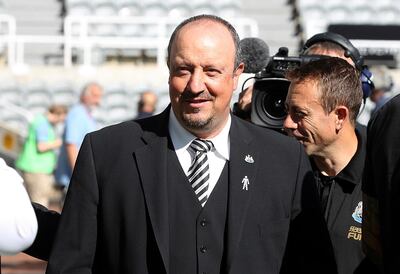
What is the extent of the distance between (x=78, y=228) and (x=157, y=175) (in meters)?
0.31

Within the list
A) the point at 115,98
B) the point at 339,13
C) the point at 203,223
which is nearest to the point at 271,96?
the point at 203,223

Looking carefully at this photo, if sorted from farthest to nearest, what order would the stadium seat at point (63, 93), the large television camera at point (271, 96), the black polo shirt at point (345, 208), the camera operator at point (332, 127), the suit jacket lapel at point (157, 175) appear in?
1. the stadium seat at point (63, 93)
2. the large television camera at point (271, 96)
3. the camera operator at point (332, 127)
4. the black polo shirt at point (345, 208)
5. the suit jacket lapel at point (157, 175)

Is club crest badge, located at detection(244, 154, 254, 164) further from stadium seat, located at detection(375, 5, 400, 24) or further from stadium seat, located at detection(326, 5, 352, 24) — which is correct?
stadium seat, located at detection(375, 5, 400, 24)

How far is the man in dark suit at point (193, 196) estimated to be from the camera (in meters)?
3.21

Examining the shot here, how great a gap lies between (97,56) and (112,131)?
11994 mm

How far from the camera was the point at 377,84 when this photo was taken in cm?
1047

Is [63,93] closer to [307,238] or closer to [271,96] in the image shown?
A: [271,96]

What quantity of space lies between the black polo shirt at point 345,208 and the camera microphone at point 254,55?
1.81 feet

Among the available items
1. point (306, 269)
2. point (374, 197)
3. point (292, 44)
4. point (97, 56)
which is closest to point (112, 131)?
point (306, 269)

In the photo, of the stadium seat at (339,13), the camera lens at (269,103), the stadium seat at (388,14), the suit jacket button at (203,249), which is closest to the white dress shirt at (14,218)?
the suit jacket button at (203,249)

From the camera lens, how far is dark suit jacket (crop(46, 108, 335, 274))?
321 cm

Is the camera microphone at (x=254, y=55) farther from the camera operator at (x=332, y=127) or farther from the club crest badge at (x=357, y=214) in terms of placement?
the club crest badge at (x=357, y=214)

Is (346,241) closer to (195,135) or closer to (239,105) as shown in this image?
(195,135)

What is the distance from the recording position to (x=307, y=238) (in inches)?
131
